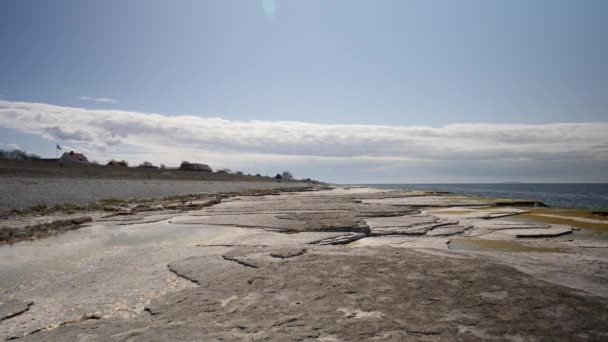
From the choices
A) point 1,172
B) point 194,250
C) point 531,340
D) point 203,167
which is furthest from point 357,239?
point 203,167

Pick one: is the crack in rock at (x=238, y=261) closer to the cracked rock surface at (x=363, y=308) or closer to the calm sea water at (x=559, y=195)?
the cracked rock surface at (x=363, y=308)

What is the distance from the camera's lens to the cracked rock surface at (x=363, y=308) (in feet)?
8.59

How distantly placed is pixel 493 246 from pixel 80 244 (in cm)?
780

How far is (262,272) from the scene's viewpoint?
424cm

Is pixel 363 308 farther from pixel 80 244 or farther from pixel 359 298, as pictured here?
pixel 80 244

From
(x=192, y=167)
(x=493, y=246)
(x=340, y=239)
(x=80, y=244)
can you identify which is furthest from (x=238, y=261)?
(x=192, y=167)

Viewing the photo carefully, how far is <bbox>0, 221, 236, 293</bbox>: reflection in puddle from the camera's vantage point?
4.84 meters

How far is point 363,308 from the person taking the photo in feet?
10.1

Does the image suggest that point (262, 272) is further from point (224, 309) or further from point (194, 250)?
point (194, 250)

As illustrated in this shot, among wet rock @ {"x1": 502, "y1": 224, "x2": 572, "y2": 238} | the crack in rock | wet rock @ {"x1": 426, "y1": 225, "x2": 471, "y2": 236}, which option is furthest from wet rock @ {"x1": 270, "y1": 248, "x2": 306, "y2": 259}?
wet rock @ {"x1": 502, "y1": 224, "x2": 572, "y2": 238}

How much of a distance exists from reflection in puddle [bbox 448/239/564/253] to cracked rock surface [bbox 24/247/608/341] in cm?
193

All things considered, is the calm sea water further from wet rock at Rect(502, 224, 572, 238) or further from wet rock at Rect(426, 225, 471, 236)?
wet rock at Rect(426, 225, 471, 236)

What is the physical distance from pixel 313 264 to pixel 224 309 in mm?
1615

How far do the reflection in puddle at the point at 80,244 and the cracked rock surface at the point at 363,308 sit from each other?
7.40ft
